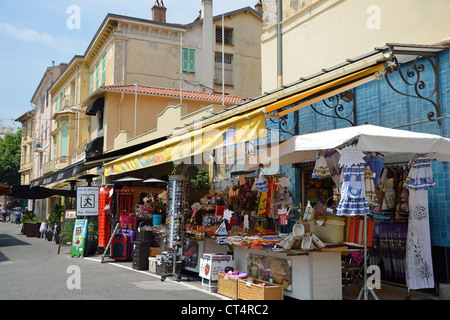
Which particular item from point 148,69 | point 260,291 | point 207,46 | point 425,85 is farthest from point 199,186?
point 207,46

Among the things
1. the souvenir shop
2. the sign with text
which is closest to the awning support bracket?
the souvenir shop

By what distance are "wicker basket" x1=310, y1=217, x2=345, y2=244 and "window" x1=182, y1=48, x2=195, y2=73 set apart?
851 inches

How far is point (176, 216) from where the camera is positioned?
9.45 meters

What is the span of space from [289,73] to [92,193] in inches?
281

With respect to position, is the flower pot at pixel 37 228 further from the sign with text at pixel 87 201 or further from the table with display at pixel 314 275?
the table with display at pixel 314 275

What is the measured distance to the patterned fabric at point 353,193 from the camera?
20.8 ft

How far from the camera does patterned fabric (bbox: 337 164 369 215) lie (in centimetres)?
635

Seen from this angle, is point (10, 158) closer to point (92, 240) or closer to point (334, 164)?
point (92, 240)

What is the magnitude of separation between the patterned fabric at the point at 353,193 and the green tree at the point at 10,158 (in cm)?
5806

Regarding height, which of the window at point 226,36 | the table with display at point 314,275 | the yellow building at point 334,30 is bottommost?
the table with display at point 314,275

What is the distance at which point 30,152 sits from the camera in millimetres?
51812

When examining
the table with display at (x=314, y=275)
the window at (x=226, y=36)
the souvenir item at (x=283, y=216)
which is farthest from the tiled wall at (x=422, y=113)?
the window at (x=226, y=36)

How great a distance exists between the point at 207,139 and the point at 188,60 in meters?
20.0
